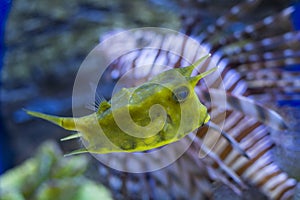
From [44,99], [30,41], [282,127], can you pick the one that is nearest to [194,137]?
[282,127]

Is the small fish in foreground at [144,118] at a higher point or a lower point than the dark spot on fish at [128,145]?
higher

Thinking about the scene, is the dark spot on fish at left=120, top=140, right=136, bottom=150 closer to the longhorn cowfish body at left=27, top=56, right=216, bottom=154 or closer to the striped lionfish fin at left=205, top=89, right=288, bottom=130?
the longhorn cowfish body at left=27, top=56, right=216, bottom=154

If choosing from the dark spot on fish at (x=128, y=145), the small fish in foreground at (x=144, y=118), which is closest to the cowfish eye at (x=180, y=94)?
the small fish in foreground at (x=144, y=118)

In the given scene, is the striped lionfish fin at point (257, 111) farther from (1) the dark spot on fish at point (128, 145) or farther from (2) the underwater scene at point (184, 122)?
(1) the dark spot on fish at point (128, 145)

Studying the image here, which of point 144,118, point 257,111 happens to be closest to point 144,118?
point 144,118

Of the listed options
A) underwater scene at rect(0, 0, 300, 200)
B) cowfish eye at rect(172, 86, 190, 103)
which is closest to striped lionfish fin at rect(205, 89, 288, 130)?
underwater scene at rect(0, 0, 300, 200)

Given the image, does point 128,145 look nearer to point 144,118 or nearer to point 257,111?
point 144,118

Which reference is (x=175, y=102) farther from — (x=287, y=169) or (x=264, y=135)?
(x=287, y=169)
